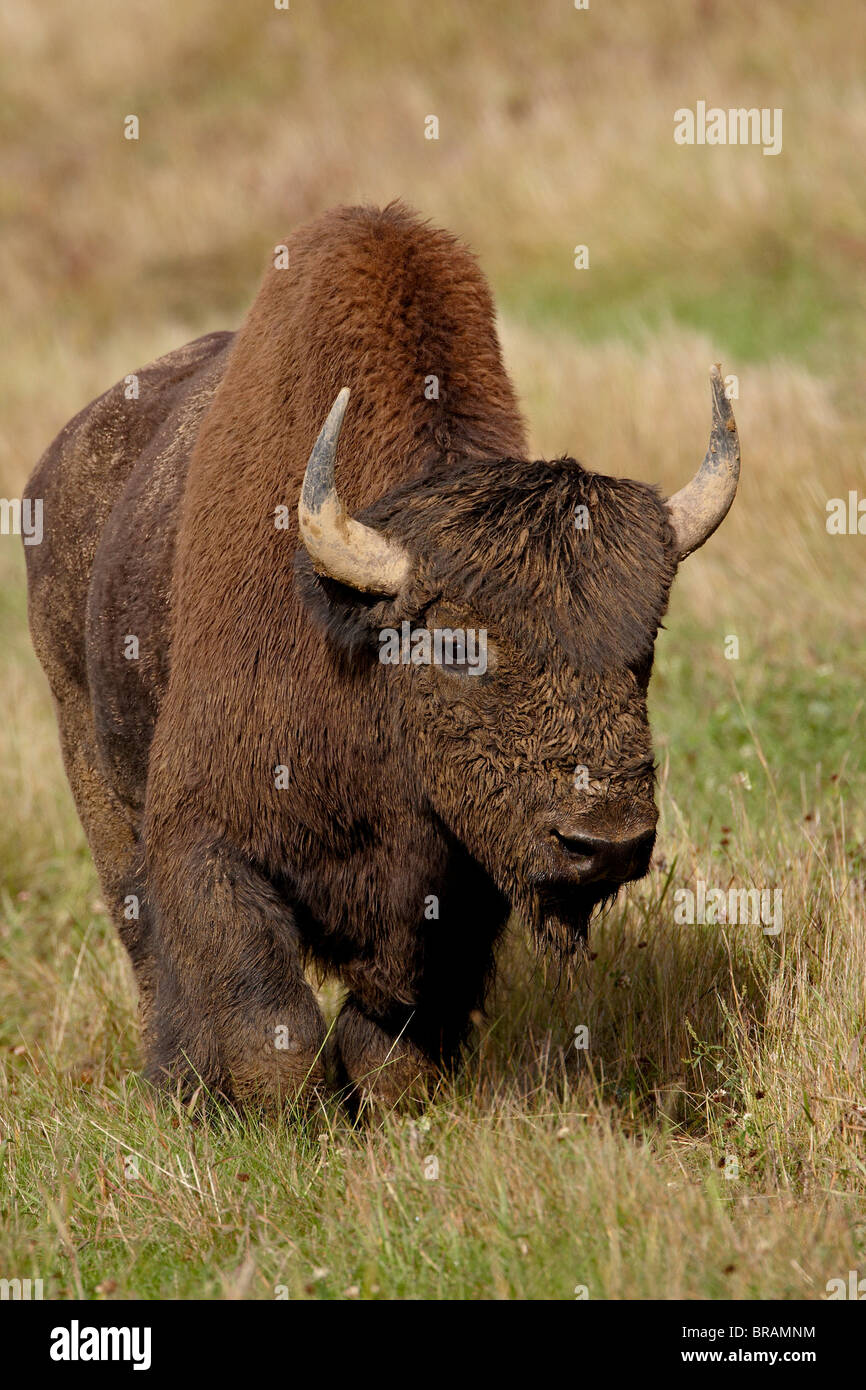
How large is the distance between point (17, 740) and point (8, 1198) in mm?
4912

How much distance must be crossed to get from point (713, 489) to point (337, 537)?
1.09m

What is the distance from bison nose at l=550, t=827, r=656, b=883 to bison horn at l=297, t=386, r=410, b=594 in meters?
0.81

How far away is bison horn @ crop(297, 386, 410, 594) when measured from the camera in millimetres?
4219

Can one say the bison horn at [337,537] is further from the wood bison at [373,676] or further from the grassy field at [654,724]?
the grassy field at [654,724]

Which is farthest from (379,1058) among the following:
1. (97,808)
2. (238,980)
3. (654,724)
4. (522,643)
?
(654,724)

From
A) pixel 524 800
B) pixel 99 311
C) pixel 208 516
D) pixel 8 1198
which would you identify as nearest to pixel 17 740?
pixel 208 516

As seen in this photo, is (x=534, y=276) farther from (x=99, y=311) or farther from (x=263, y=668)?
(x=263, y=668)

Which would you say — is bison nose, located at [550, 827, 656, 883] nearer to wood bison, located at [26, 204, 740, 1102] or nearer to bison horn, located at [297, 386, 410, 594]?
wood bison, located at [26, 204, 740, 1102]

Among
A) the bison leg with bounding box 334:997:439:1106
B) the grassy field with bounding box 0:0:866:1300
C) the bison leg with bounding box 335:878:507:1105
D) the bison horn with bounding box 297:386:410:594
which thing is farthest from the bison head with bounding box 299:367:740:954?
the bison leg with bounding box 334:997:439:1106

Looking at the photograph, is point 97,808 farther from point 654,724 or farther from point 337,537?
point 654,724

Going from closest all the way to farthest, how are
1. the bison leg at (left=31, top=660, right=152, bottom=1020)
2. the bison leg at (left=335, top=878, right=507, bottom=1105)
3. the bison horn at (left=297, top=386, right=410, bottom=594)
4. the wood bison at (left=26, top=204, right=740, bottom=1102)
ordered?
the wood bison at (left=26, top=204, right=740, bottom=1102)
the bison horn at (left=297, top=386, right=410, bottom=594)
the bison leg at (left=335, top=878, right=507, bottom=1105)
the bison leg at (left=31, top=660, right=152, bottom=1020)

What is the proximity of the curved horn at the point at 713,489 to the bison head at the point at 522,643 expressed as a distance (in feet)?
0.12

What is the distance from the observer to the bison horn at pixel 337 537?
4219mm

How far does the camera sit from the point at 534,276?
18812 mm
